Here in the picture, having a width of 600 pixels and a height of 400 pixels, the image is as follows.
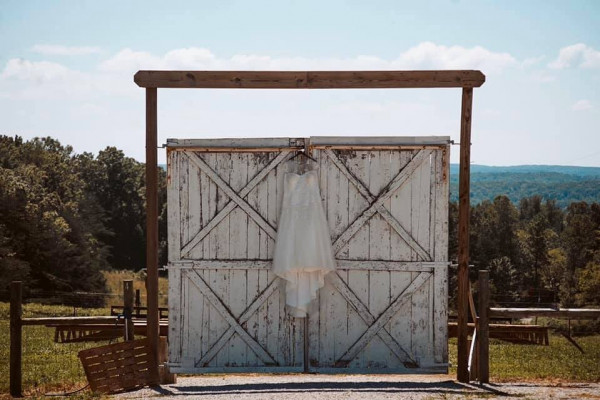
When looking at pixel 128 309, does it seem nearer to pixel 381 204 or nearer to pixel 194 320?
pixel 194 320

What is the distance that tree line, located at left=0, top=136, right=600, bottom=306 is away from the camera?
144 feet

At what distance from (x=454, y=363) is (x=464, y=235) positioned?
5673mm

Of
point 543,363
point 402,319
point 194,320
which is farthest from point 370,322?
point 543,363

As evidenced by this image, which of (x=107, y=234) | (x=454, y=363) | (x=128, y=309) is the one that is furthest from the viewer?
(x=107, y=234)

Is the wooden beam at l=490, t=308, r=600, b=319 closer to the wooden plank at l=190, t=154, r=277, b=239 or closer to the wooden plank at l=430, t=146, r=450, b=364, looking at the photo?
the wooden plank at l=430, t=146, r=450, b=364

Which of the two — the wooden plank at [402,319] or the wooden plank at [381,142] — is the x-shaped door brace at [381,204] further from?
the wooden plank at [402,319]

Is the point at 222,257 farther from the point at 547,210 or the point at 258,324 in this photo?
the point at 547,210

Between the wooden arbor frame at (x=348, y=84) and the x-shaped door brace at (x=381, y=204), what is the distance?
22.4 inches

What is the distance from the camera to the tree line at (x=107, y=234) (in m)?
44.0

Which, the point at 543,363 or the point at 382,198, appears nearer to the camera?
the point at 382,198

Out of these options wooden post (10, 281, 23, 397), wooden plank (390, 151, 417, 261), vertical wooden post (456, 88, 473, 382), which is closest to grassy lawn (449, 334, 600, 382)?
vertical wooden post (456, 88, 473, 382)

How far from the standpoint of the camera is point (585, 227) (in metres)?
64.9

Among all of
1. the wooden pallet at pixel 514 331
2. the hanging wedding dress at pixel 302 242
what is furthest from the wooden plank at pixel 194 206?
the wooden pallet at pixel 514 331

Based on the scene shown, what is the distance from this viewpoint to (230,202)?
10.8m
